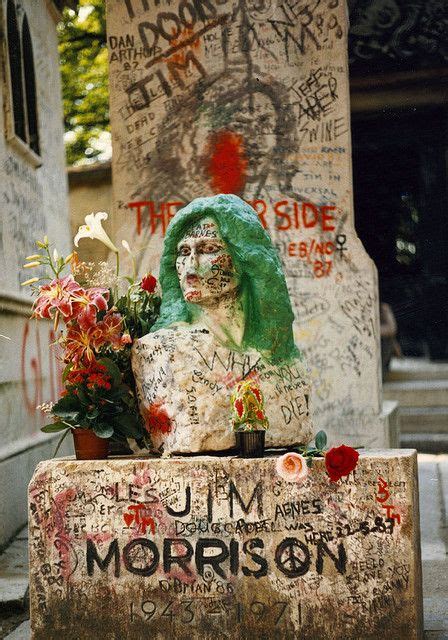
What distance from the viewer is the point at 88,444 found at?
178 inches

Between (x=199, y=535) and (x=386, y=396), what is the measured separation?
755 centimetres

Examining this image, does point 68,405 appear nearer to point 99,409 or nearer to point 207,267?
point 99,409

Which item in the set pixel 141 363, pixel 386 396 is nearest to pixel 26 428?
pixel 141 363

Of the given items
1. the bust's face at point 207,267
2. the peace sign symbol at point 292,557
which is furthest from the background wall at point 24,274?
the peace sign symbol at point 292,557

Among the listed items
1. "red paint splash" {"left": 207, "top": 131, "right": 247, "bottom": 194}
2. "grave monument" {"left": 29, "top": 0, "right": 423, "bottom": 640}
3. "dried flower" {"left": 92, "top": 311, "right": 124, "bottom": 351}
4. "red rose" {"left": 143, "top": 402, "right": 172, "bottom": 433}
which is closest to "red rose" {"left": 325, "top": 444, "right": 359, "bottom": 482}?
"grave monument" {"left": 29, "top": 0, "right": 423, "bottom": 640}

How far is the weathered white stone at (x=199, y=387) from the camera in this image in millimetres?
4559

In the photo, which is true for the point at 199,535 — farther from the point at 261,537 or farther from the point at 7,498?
the point at 7,498

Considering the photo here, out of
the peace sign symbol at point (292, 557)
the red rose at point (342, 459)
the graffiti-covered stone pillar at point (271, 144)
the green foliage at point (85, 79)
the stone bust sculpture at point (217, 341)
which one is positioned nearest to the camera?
the red rose at point (342, 459)

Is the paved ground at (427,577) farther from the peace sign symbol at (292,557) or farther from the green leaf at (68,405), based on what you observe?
the green leaf at (68,405)

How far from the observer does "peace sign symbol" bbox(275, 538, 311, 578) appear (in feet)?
14.1

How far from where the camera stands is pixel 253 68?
7.38 meters

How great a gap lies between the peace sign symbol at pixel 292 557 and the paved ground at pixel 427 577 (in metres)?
0.69

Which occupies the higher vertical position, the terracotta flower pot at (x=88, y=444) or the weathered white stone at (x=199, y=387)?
the weathered white stone at (x=199, y=387)

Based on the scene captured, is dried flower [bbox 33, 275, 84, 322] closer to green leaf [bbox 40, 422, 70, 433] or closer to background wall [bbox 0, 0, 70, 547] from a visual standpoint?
green leaf [bbox 40, 422, 70, 433]
